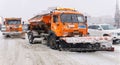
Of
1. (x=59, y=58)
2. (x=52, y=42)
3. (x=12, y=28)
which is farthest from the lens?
(x=12, y=28)

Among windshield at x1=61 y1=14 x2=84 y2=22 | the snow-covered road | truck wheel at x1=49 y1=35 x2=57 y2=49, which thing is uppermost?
windshield at x1=61 y1=14 x2=84 y2=22

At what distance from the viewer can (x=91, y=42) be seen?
1658cm

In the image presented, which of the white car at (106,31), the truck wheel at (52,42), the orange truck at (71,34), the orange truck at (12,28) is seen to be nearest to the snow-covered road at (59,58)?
the orange truck at (71,34)

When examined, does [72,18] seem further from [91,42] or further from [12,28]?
[12,28]

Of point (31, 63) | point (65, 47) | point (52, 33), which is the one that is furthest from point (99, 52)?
point (31, 63)

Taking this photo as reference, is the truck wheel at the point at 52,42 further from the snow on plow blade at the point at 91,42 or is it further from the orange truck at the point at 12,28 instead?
the orange truck at the point at 12,28

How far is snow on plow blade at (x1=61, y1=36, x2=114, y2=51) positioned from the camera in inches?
645

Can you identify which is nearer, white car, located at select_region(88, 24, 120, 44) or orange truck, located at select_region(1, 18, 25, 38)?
white car, located at select_region(88, 24, 120, 44)

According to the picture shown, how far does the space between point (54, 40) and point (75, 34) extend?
1.35 meters

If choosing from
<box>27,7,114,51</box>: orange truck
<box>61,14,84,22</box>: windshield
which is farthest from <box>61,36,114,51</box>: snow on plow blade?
<box>61,14,84,22</box>: windshield

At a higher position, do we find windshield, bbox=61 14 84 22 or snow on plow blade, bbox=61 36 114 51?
windshield, bbox=61 14 84 22

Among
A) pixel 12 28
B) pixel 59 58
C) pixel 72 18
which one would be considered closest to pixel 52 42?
pixel 72 18

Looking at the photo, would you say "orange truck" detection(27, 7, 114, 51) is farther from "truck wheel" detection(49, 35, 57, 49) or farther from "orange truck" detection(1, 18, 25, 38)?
"orange truck" detection(1, 18, 25, 38)

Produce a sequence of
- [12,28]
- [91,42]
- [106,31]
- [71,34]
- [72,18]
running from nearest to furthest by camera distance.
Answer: [91,42]
[71,34]
[72,18]
[106,31]
[12,28]
